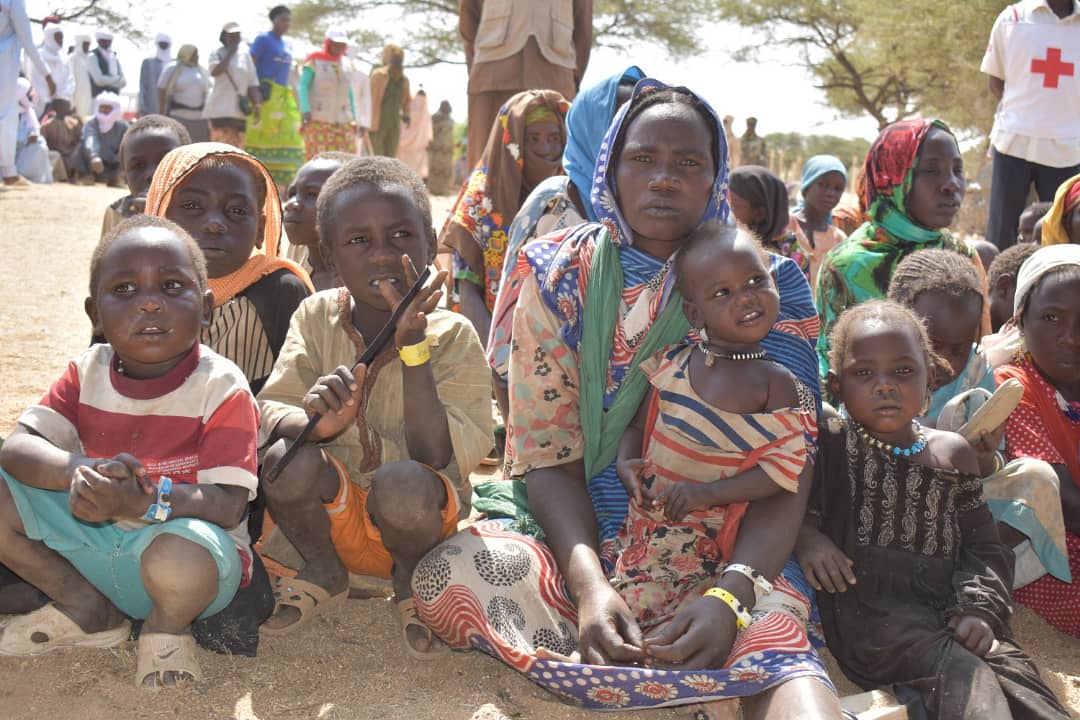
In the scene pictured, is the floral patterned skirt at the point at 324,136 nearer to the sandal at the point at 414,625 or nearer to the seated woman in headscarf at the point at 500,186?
the seated woman in headscarf at the point at 500,186

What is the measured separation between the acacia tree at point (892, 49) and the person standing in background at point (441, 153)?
377 inches

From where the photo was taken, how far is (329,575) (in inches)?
116

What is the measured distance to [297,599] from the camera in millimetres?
2912

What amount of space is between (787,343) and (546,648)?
1016 mm

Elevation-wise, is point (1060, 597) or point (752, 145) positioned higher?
point (752, 145)

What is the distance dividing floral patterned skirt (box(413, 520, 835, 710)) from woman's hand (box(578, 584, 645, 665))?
4cm

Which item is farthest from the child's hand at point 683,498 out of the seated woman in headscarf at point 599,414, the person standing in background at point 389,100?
the person standing in background at point 389,100

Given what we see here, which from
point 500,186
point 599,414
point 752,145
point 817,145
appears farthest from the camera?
point 817,145

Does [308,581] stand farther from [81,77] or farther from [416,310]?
[81,77]

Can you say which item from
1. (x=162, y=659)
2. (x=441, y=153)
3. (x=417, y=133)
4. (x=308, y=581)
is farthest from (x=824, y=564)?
(x=441, y=153)

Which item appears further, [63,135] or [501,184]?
[63,135]

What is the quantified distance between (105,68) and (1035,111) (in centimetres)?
1515

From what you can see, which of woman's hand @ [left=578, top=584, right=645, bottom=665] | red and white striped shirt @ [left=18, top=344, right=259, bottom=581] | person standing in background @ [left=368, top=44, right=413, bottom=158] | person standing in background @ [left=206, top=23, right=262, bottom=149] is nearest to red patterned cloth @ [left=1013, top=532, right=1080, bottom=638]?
woman's hand @ [left=578, top=584, right=645, bottom=665]

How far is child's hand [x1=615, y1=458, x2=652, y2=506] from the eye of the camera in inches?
99.4
